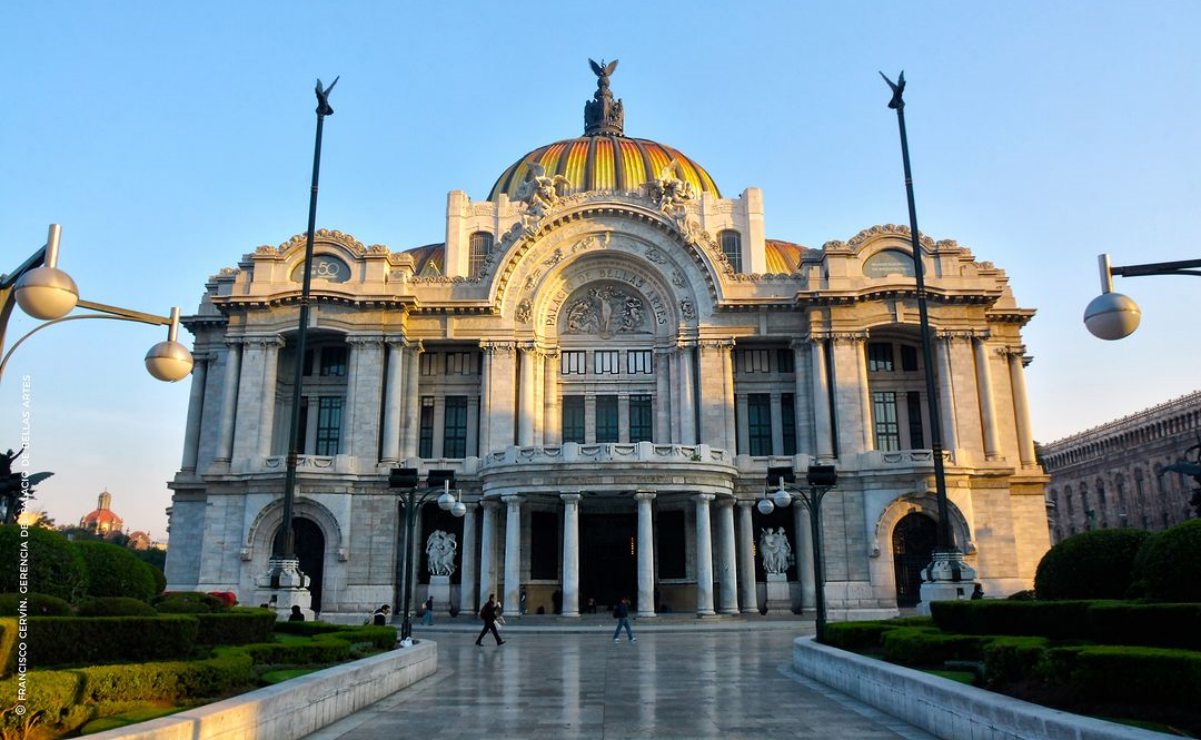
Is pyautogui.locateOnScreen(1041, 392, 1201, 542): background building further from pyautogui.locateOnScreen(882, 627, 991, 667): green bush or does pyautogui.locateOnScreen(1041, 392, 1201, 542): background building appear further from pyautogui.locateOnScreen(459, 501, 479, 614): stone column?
pyautogui.locateOnScreen(882, 627, 991, 667): green bush

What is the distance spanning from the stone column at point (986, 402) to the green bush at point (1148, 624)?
36.4 meters

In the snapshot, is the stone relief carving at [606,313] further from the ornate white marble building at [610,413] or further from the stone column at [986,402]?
the stone column at [986,402]

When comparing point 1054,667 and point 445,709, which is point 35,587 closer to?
point 445,709

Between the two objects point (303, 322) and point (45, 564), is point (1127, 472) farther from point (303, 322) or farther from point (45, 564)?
point (45, 564)

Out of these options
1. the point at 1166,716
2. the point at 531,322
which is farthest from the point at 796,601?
the point at 1166,716

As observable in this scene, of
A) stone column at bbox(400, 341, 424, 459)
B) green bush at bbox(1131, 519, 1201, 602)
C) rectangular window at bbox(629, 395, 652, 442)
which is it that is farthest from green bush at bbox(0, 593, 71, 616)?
rectangular window at bbox(629, 395, 652, 442)

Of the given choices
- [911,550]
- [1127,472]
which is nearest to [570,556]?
[911,550]

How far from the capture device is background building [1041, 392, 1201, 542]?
76188 millimetres

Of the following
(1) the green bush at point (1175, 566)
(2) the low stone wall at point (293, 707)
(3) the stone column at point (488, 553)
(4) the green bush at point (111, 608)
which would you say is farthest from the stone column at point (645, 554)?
(4) the green bush at point (111, 608)

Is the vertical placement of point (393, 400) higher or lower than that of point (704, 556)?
higher

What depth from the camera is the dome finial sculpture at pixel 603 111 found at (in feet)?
246

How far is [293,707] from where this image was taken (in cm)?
1270

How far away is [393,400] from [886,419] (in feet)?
88.4

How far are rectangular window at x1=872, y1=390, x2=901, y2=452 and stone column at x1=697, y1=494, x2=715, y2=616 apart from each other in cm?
1244
